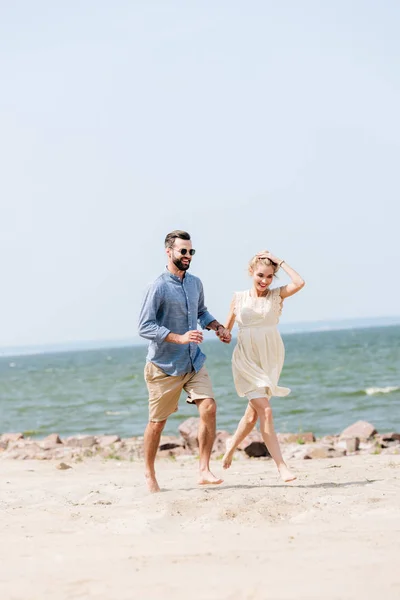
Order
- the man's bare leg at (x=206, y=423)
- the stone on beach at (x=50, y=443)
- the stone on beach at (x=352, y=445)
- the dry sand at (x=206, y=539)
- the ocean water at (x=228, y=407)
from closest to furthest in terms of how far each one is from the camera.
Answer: the dry sand at (x=206, y=539)
the man's bare leg at (x=206, y=423)
the stone on beach at (x=352, y=445)
the stone on beach at (x=50, y=443)
the ocean water at (x=228, y=407)

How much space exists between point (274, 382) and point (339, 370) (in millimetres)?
32019

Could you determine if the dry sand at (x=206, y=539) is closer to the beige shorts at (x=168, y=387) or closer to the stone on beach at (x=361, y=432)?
the beige shorts at (x=168, y=387)

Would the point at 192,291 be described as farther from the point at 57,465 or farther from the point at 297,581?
the point at 57,465

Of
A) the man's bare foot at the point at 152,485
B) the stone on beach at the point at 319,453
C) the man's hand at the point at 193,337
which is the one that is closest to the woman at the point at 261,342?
the man's hand at the point at 193,337

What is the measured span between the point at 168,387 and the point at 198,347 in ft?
1.45

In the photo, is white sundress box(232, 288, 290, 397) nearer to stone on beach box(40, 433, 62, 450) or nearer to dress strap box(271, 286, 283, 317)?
dress strap box(271, 286, 283, 317)

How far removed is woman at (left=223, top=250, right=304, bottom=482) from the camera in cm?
681

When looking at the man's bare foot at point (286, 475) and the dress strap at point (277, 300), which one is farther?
the dress strap at point (277, 300)

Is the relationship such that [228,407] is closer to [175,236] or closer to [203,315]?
[203,315]

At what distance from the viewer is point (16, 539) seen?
5305 millimetres

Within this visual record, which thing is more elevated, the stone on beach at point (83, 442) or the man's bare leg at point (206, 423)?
the man's bare leg at point (206, 423)

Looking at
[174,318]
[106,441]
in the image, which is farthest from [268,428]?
[106,441]

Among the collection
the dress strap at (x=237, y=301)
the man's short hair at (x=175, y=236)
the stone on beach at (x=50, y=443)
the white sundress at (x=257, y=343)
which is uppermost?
the man's short hair at (x=175, y=236)

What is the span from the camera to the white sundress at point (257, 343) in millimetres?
6863
